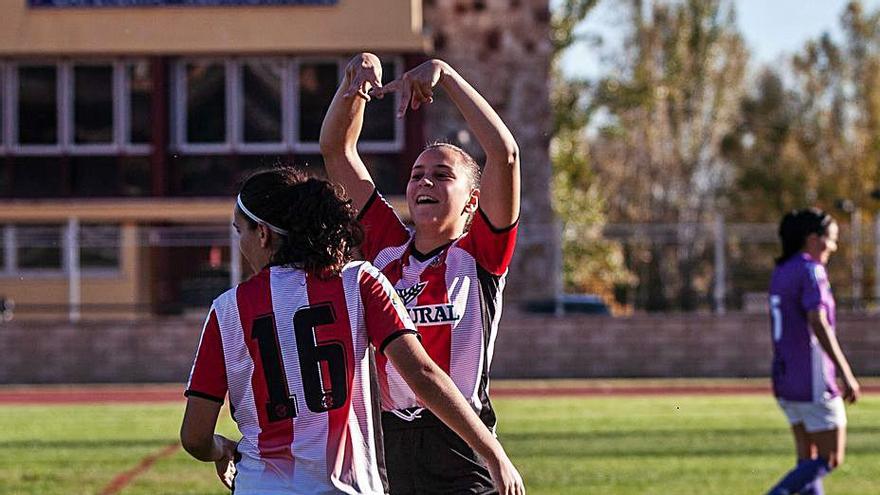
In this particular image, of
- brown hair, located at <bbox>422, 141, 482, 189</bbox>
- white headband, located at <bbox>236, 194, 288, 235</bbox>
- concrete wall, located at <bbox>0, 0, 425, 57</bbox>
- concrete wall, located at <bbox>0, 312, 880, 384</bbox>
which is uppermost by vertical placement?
concrete wall, located at <bbox>0, 0, 425, 57</bbox>

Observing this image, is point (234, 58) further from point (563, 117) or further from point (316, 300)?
point (316, 300)

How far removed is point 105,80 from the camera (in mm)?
32688

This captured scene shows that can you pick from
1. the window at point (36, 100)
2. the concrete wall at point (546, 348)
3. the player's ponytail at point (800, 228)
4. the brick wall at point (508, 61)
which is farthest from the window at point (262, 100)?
the player's ponytail at point (800, 228)

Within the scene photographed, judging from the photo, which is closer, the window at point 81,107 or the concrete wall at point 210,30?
the concrete wall at point 210,30

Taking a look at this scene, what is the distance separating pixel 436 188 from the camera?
5055mm

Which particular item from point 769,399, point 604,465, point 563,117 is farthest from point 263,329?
point 563,117

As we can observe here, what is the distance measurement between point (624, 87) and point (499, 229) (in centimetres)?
4156

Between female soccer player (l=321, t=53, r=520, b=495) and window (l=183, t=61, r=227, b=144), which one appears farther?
window (l=183, t=61, r=227, b=144)

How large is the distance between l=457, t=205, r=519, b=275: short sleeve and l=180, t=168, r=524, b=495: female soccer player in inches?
35.5

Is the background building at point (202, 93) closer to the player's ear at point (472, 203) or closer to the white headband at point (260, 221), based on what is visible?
the player's ear at point (472, 203)

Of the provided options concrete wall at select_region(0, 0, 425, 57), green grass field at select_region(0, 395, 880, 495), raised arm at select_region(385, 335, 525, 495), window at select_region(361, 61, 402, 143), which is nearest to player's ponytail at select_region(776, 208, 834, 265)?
green grass field at select_region(0, 395, 880, 495)

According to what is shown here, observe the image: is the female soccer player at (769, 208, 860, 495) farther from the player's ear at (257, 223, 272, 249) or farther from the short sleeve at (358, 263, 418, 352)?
the player's ear at (257, 223, 272, 249)

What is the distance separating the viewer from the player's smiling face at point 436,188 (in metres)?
5.04

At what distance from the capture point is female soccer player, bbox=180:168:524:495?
13.4ft
